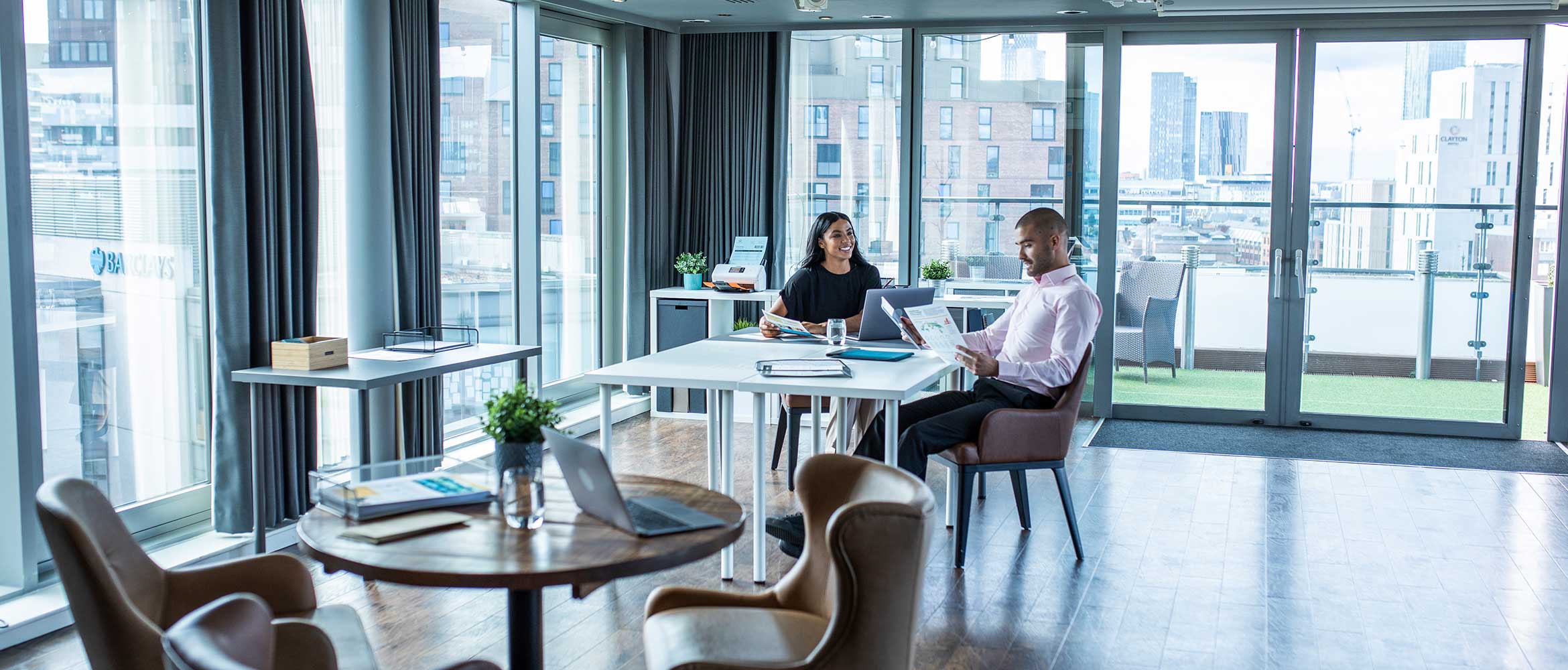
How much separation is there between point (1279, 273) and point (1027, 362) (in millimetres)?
3334

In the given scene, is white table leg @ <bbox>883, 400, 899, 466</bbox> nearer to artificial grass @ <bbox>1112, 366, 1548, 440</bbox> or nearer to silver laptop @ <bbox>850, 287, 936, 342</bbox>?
silver laptop @ <bbox>850, 287, 936, 342</bbox>

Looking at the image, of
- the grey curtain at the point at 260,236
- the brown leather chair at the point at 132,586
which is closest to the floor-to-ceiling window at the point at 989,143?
the grey curtain at the point at 260,236

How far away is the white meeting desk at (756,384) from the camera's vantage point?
3842 millimetres

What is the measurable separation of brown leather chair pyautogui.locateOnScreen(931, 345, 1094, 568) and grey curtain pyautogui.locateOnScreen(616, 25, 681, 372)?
3.43 metres

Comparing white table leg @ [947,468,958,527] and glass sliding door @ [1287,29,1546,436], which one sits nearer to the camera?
white table leg @ [947,468,958,527]

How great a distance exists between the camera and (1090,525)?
15.9 ft

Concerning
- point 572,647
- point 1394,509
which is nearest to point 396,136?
point 572,647

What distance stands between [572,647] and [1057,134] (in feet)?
15.8

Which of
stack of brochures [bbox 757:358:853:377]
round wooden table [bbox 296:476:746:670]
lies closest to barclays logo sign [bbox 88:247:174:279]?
stack of brochures [bbox 757:358:853:377]

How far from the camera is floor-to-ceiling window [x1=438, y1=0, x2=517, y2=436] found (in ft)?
19.3

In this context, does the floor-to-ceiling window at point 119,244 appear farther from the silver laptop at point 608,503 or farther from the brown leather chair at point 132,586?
the silver laptop at point 608,503

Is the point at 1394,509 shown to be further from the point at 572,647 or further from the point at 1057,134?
the point at 572,647

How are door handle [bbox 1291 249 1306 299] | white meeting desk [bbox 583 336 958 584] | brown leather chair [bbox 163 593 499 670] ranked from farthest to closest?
door handle [bbox 1291 249 1306 299]
white meeting desk [bbox 583 336 958 584]
brown leather chair [bbox 163 593 499 670]

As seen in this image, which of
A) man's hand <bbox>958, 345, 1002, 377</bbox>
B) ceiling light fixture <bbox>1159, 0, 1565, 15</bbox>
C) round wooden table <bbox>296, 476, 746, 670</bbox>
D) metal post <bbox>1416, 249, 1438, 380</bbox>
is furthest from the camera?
metal post <bbox>1416, 249, 1438, 380</bbox>
